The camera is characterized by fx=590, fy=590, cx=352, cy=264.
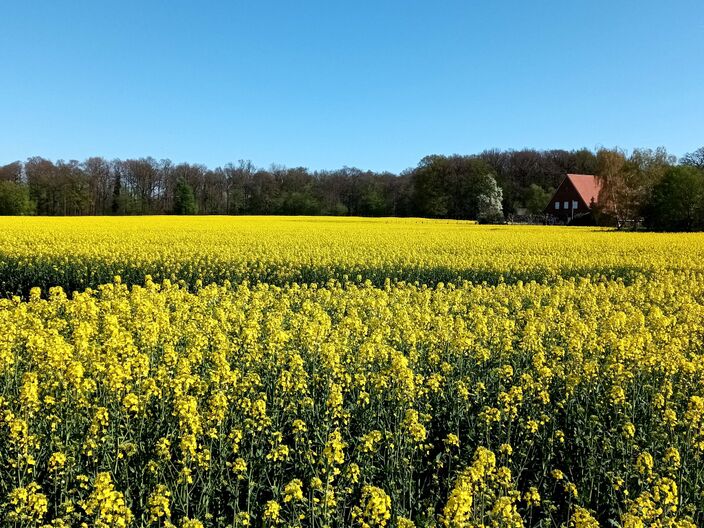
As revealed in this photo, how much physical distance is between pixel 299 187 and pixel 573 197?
3927cm

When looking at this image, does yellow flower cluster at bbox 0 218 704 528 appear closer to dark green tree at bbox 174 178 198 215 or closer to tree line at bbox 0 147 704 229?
tree line at bbox 0 147 704 229

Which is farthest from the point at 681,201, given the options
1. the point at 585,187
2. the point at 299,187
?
the point at 299,187

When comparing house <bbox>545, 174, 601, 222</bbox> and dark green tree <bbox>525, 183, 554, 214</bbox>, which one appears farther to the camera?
dark green tree <bbox>525, 183, 554, 214</bbox>

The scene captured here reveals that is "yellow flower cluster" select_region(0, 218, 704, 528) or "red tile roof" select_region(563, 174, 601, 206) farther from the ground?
"red tile roof" select_region(563, 174, 601, 206)

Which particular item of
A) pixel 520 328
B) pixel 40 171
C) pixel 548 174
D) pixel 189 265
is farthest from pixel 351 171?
pixel 520 328

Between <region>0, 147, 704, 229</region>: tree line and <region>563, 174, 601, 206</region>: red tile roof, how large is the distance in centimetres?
326

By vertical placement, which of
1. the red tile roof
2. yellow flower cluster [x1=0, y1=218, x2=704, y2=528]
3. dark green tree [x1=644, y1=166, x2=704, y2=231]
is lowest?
yellow flower cluster [x1=0, y1=218, x2=704, y2=528]

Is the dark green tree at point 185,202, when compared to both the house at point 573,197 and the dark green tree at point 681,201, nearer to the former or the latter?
the house at point 573,197

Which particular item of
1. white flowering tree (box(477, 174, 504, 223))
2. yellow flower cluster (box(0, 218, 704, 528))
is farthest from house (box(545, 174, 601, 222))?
yellow flower cluster (box(0, 218, 704, 528))

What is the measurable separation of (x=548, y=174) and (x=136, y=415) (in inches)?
3646

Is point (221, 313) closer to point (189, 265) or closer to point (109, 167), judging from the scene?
point (189, 265)

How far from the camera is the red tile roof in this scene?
74.4 metres

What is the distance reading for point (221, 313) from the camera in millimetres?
9125

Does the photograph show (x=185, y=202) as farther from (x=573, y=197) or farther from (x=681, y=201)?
(x=681, y=201)
